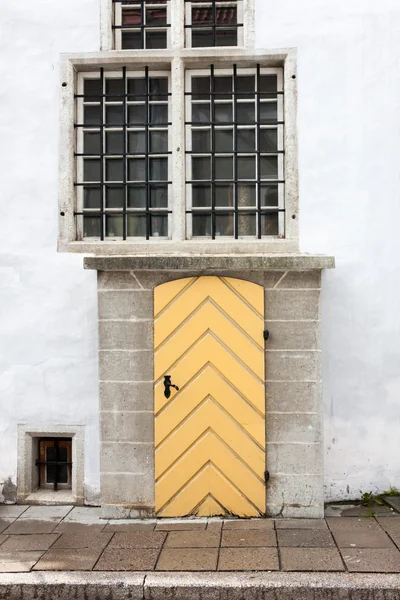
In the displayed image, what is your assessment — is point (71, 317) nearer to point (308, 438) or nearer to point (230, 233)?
point (230, 233)

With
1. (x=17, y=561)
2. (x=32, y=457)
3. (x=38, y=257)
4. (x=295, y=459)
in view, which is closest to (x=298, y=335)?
(x=295, y=459)

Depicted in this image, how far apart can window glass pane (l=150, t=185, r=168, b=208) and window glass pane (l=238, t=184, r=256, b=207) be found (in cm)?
78

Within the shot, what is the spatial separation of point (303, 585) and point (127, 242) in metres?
3.63

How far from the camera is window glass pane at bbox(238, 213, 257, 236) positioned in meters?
6.86

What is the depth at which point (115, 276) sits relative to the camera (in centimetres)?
637

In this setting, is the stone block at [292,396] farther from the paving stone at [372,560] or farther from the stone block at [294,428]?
the paving stone at [372,560]

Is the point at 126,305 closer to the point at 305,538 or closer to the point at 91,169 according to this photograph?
the point at 91,169

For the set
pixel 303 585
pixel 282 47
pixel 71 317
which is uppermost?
Answer: pixel 282 47

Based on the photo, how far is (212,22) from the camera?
6859 mm

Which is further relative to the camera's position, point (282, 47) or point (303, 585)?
point (282, 47)

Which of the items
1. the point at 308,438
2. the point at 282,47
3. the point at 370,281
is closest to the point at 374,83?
the point at 282,47

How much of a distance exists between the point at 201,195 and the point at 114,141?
1.08m

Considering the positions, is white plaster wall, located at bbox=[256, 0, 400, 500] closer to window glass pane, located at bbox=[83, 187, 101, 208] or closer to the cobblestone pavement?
the cobblestone pavement

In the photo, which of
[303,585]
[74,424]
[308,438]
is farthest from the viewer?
[74,424]
